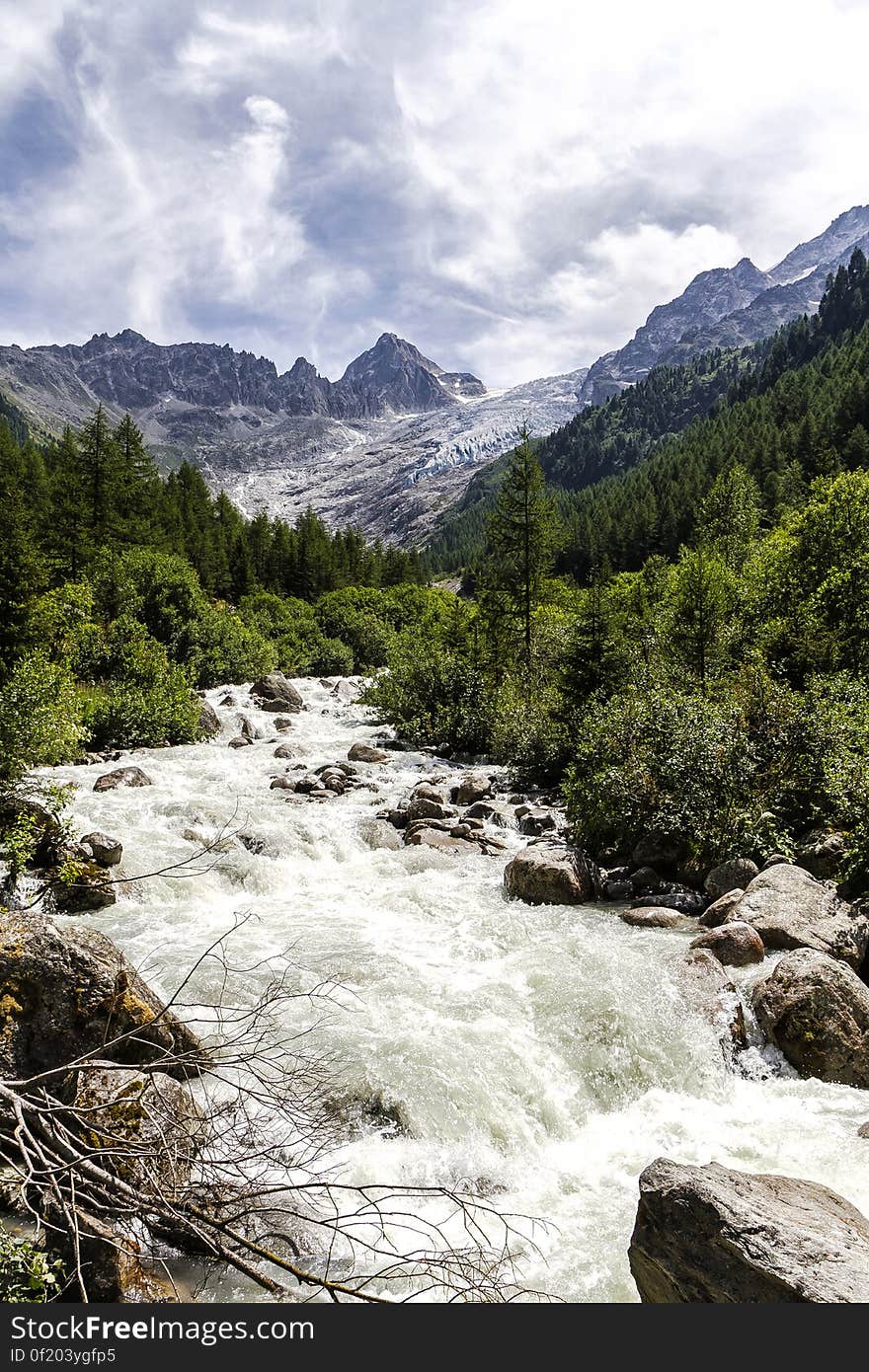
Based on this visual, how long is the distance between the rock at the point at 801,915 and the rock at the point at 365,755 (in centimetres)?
1535

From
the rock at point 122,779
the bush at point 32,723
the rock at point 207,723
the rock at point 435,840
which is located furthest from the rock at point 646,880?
the rock at point 207,723

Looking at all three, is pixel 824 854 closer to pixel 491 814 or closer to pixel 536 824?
pixel 536 824

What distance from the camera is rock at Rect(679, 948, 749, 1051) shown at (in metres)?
8.31

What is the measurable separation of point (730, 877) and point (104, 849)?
40.0 ft

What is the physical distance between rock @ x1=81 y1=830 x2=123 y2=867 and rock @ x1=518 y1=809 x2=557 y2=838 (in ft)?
31.6

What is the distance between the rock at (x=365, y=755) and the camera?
24.6 metres

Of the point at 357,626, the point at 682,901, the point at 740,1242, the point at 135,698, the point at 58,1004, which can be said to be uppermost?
the point at 357,626

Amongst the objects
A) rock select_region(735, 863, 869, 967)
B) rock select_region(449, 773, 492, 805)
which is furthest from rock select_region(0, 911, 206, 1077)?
rock select_region(449, 773, 492, 805)

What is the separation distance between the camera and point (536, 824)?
677 inches

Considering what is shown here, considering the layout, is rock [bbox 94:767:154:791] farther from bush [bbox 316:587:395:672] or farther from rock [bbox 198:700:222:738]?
bush [bbox 316:587:395:672]

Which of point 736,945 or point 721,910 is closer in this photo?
point 736,945

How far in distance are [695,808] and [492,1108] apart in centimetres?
841

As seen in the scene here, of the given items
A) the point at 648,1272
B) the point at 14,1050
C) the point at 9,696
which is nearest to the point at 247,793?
the point at 9,696

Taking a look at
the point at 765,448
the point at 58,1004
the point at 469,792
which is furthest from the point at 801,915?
the point at 765,448
